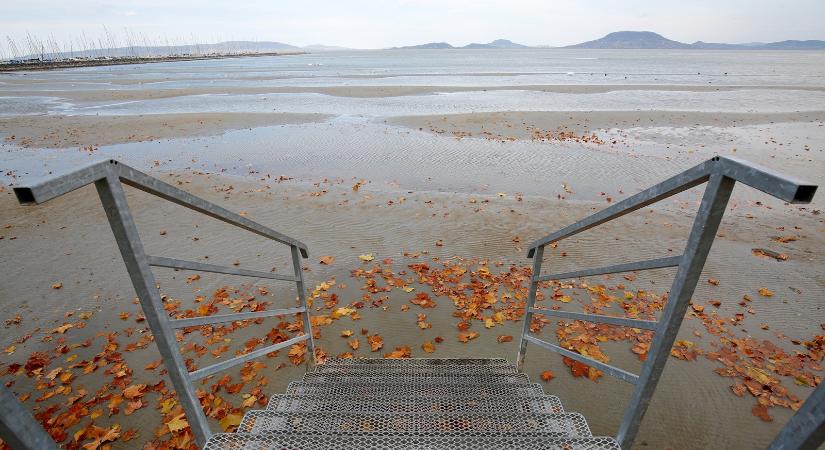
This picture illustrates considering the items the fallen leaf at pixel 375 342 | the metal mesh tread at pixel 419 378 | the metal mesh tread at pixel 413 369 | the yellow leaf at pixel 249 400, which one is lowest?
the fallen leaf at pixel 375 342

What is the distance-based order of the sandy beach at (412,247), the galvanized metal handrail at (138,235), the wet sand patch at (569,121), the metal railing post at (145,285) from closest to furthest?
the galvanized metal handrail at (138,235) → the metal railing post at (145,285) → the sandy beach at (412,247) → the wet sand patch at (569,121)

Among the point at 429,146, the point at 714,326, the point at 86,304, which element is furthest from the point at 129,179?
the point at 429,146

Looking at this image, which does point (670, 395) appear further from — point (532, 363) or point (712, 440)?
point (532, 363)

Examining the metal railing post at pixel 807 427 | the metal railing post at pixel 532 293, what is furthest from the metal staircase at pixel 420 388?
the metal railing post at pixel 532 293

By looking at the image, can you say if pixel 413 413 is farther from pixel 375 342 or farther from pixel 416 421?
pixel 375 342

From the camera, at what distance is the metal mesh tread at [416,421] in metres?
2.83

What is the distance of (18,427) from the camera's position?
1.12 m

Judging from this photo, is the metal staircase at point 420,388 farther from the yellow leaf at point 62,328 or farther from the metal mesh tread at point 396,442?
the yellow leaf at point 62,328

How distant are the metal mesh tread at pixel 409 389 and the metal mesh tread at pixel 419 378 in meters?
0.07

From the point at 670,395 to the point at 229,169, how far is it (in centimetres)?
1415

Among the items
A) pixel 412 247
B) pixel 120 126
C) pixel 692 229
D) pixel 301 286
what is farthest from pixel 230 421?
pixel 120 126

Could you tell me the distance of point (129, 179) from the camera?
1880mm

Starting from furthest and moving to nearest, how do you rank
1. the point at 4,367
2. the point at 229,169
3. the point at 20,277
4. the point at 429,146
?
the point at 429,146 → the point at 229,169 → the point at 20,277 → the point at 4,367

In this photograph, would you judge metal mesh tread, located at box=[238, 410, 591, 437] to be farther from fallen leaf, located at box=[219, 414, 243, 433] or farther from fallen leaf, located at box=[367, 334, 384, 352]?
fallen leaf, located at box=[367, 334, 384, 352]
